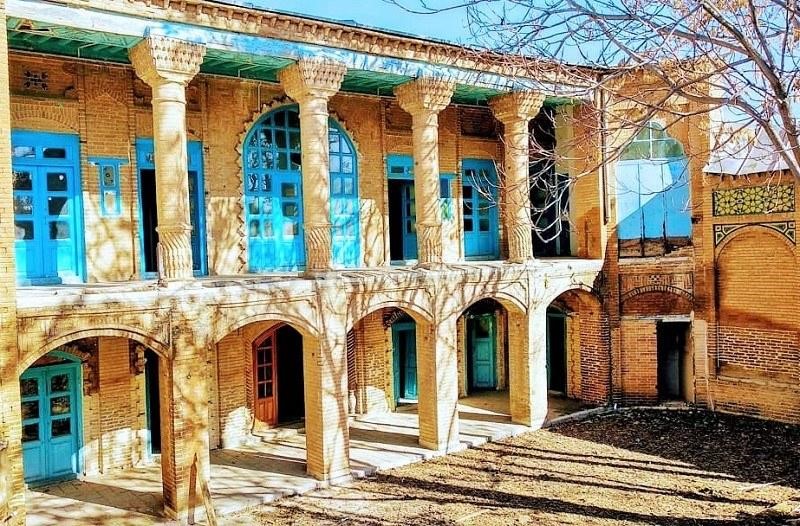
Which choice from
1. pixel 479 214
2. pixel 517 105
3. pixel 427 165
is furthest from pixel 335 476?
pixel 517 105

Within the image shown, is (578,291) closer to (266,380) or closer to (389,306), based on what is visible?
(389,306)

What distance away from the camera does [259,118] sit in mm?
13641

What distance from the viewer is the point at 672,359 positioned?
53.5ft

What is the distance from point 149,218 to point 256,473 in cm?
518

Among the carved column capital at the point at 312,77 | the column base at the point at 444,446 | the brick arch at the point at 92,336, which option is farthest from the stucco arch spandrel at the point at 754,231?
the brick arch at the point at 92,336

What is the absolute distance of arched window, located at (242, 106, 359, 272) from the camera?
44.9 ft

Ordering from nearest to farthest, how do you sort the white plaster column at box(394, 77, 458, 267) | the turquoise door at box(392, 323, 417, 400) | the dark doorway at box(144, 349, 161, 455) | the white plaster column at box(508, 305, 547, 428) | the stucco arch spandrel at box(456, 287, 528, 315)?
the dark doorway at box(144, 349, 161, 455), the white plaster column at box(394, 77, 458, 267), the stucco arch spandrel at box(456, 287, 528, 315), the white plaster column at box(508, 305, 547, 428), the turquoise door at box(392, 323, 417, 400)

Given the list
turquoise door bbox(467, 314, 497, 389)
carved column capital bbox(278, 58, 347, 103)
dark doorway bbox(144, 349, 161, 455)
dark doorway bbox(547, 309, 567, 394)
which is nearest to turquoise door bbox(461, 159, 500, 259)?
turquoise door bbox(467, 314, 497, 389)

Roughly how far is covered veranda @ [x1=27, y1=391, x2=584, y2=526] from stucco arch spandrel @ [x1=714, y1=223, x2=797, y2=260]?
4.71 meters

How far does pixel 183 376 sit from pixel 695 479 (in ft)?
26.4

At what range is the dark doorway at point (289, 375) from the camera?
15.0m

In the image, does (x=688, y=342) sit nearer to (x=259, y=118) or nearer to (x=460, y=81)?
(x=460, y=81)

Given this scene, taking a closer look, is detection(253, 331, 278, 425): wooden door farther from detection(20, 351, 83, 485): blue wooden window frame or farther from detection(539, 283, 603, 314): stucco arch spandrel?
detection(539, 283, 603, 314): stucco arch spandrel

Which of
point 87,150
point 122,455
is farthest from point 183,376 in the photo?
point 87,150
